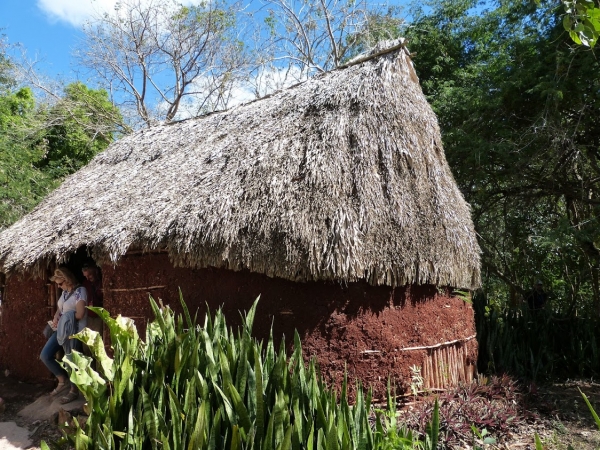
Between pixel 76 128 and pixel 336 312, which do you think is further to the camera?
pixel 76 128

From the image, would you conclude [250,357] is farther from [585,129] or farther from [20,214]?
[20,214]

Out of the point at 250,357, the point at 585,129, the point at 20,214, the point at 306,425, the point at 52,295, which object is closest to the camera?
the point at 306,425

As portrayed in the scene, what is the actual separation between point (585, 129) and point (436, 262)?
456 centimetres

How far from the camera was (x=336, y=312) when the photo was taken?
17.1ft

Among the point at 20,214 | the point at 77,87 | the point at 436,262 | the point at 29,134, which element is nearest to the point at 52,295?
the point at 436,262

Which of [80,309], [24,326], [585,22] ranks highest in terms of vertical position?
[585,22]

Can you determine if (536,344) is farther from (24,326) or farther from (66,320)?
(24,326)

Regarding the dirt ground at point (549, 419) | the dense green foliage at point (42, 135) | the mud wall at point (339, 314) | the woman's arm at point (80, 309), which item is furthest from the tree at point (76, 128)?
the mud wall at point (339, 314)

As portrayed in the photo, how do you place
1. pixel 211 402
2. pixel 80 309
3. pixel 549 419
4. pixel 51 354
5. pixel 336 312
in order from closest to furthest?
pixel 211 402, pixel 336 312, pixel 549 419, pixel 80 309, pixel 51 354

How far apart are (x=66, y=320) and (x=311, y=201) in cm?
314

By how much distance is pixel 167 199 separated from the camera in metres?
6.25

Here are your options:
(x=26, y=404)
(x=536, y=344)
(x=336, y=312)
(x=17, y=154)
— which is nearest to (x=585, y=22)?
(x=336, y=312)

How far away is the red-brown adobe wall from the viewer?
17.1ft

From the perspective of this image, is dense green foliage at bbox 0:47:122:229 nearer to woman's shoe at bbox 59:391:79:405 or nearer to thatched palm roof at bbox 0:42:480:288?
thatched palm roof at bbox 0:42:480:288
